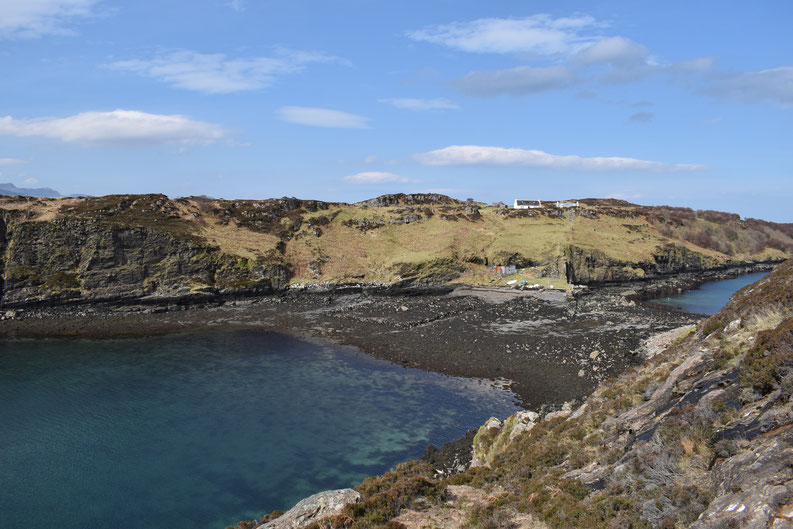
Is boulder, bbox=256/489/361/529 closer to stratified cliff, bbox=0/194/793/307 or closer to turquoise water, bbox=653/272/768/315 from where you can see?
stratified cliff, bbox=0/194/793/307

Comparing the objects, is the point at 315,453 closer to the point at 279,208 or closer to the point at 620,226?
the point at 279,208

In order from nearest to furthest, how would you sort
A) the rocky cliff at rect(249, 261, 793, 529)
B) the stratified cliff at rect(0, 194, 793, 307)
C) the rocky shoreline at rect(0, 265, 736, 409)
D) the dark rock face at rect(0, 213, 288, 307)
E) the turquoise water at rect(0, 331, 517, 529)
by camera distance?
the rocky cliff at rect(249, 261, 793, 529)
the turquoise water at rect(0, 331, 517, 529)
the rocky shoreline at rect(0, 265, 736, 409)
the dark rock face at rect(0, 213, 288, 307)
the stratified cliff at rect(0, 194, 793, 307)

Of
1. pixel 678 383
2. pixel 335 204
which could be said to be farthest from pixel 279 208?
pixel 678 383

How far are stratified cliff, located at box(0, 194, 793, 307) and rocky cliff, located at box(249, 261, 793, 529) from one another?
2311 inches

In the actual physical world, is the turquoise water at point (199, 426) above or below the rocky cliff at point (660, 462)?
below

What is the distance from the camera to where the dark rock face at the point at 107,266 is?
62656 millimetres

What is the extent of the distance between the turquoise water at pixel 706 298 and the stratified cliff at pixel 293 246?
33.1ft

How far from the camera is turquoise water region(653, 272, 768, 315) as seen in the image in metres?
63.8

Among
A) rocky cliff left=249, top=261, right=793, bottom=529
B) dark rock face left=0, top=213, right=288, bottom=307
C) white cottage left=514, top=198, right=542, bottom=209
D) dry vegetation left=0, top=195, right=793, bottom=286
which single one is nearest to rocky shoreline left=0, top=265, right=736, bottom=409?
dark rock face left=0, top=213, right=288, bottom=307

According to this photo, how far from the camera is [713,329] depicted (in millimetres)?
19578

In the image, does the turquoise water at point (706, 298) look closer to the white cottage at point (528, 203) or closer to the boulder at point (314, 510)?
the white cottage at point (528, 203)

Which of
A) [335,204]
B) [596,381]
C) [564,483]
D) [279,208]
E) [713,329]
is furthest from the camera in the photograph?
[335,204]

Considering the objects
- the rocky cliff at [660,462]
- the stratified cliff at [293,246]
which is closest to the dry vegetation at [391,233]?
the stratified cliff at [293,246]

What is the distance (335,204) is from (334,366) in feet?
208
